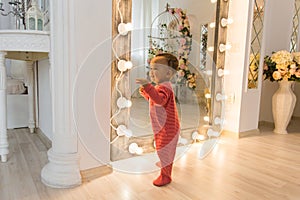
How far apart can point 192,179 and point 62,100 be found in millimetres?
916

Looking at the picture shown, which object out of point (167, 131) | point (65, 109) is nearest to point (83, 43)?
point (65, 109)

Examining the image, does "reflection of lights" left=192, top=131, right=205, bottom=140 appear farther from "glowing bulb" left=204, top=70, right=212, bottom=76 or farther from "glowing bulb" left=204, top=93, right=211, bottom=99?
"glowing bulb" left=204, top=70, right=212, bottom=76

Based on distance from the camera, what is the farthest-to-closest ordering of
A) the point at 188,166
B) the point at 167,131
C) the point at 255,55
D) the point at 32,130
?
the point at 255,55 → the point at 32,130 → the point at 188,166 → the point at 167,131

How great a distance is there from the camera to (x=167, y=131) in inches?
57.4

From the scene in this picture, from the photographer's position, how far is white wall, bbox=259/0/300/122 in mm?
Result: 3160

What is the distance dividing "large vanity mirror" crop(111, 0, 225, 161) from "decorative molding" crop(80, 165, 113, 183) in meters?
0.11

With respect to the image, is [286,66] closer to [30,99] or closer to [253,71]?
[253,71]

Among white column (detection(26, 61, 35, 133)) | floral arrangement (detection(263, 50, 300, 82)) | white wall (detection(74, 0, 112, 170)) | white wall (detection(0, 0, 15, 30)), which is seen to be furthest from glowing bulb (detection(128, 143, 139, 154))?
white wall (detection(0, 0, 15, 30))

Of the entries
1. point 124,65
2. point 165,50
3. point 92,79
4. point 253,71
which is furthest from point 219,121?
point 92,79

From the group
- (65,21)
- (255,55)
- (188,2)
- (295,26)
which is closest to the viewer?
(65,21)

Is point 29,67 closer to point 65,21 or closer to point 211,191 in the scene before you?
point 65,21

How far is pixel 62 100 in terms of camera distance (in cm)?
139

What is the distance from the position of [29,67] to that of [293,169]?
2.45m

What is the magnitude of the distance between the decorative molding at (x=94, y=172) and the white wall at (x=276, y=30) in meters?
2.53
